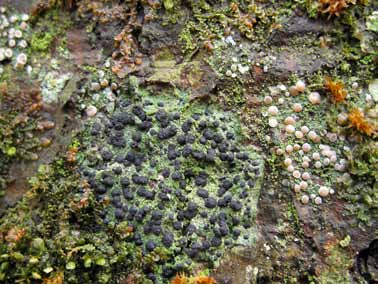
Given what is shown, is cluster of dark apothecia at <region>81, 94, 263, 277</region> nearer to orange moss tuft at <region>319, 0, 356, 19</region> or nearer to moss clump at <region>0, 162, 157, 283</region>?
moss clump at <region>0, 162, 157, 283</region>

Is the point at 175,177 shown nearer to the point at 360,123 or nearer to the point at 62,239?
the point at 62,239

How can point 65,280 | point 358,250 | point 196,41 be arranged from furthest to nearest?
1. point 196,41
2. point 358,250
3. point 65,280

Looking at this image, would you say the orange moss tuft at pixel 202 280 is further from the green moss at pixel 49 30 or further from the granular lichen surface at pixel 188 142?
the green moss at pixel 49 30

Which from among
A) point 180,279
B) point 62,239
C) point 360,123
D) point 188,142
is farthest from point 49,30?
point 360,123

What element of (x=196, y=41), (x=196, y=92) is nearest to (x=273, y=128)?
(x=196, y=92)

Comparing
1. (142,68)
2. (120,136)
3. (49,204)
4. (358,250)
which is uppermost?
(142,68)

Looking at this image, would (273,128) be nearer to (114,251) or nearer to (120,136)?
(120,136)
